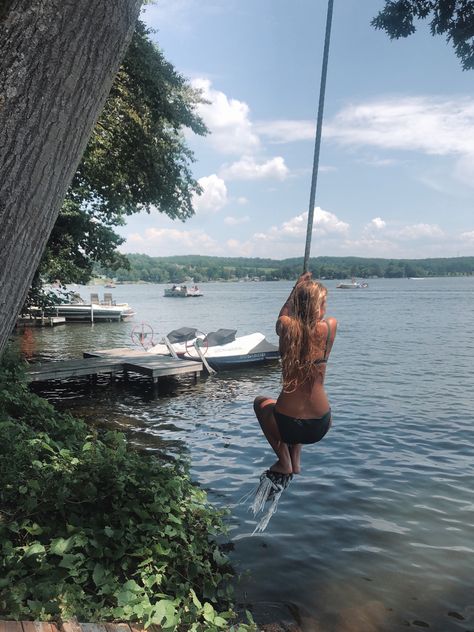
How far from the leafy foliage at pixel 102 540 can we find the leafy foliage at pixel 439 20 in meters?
7.34

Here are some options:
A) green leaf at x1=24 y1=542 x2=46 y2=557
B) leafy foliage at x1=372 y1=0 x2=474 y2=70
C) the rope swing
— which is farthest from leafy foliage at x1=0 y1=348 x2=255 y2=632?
leafy foliage at x1=372 y1=0 x2=474 y2=70

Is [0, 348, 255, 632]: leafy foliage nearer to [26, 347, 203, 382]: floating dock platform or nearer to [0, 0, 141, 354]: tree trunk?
[0, 0, 141, 354]: tree trunk

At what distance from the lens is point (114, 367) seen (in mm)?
20266

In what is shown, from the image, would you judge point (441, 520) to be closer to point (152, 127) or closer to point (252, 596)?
point (252, 596)

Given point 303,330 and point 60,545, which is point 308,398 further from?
point 60,545

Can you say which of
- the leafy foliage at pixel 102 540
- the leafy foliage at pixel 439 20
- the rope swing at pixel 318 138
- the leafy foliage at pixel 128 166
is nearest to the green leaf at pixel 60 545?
the leafy foliage at pixel 102 540

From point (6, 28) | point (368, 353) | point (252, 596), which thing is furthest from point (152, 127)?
point (368, 353)

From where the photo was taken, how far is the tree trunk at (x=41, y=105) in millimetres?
2424

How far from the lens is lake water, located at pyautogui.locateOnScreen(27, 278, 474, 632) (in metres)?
6.26

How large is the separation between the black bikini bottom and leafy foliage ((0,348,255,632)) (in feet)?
5.15

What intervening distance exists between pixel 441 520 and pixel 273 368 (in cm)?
1637

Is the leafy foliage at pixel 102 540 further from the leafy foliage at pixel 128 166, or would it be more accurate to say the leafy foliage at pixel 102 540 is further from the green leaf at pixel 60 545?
the leafy foliage at pixel 128 166

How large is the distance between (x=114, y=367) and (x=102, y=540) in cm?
1558

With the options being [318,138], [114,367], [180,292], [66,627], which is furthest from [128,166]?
[180,292]
